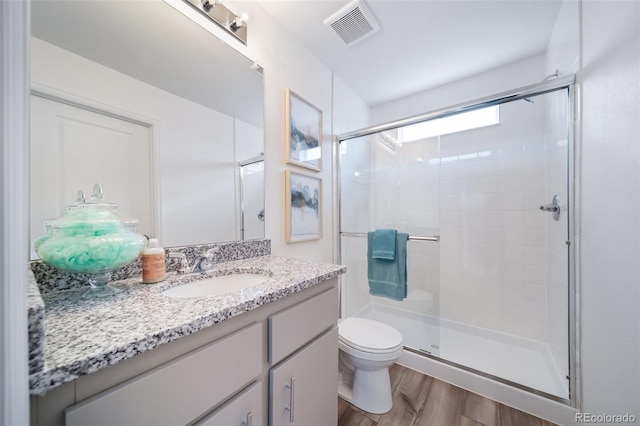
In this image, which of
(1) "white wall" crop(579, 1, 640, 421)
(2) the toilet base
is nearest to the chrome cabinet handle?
(2) the toilet base

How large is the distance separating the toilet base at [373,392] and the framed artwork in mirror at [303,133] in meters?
1.38

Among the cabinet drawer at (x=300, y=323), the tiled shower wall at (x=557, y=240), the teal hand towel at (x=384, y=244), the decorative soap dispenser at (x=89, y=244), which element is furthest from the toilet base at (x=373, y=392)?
the decorative soap dispenser at (x=89, y=244)

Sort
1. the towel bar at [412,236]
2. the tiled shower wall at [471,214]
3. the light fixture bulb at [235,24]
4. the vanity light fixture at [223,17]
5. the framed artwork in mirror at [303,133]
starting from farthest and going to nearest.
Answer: the tiled shower wall at [471,214]
the towel bar at [412,236]
the framed artwork in mirror at [303,133]
the light fixture bulb at [235,24]
the vanity light fixture at [223,17]

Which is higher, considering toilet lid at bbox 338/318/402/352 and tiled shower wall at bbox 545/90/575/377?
tiled shower wall at bbox 545/90/575/377

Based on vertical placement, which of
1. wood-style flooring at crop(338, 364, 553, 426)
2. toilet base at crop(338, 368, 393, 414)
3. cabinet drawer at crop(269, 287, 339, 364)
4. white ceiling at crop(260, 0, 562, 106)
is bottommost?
wood-style flooring at crop(338, 364, 553, 426)

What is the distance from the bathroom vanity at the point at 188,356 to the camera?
405mm

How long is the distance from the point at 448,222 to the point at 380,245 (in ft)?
2.92

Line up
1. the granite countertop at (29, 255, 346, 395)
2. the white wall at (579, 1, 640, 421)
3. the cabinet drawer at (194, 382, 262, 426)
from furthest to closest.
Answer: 1. the white wall at (579, 1, 640, 421)
2. the cabinet drawer at (194, 382, 262, 426)
3. the granite countertop at (29, 255, 346, 395)

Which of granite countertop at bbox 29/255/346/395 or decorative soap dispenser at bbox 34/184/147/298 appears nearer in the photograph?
granite countertop at bbox 29/255/346/395

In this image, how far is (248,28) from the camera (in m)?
1.31

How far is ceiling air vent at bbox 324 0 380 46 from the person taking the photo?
1353 mm

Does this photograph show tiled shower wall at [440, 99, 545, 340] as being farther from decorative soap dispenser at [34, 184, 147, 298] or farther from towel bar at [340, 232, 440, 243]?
decorative soap dispenser at [34, 184, 147, 298]

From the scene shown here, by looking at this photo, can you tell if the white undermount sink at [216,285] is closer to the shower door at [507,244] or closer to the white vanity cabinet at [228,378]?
the white vanity cabinet at [228,378]

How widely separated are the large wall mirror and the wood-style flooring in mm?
1184
